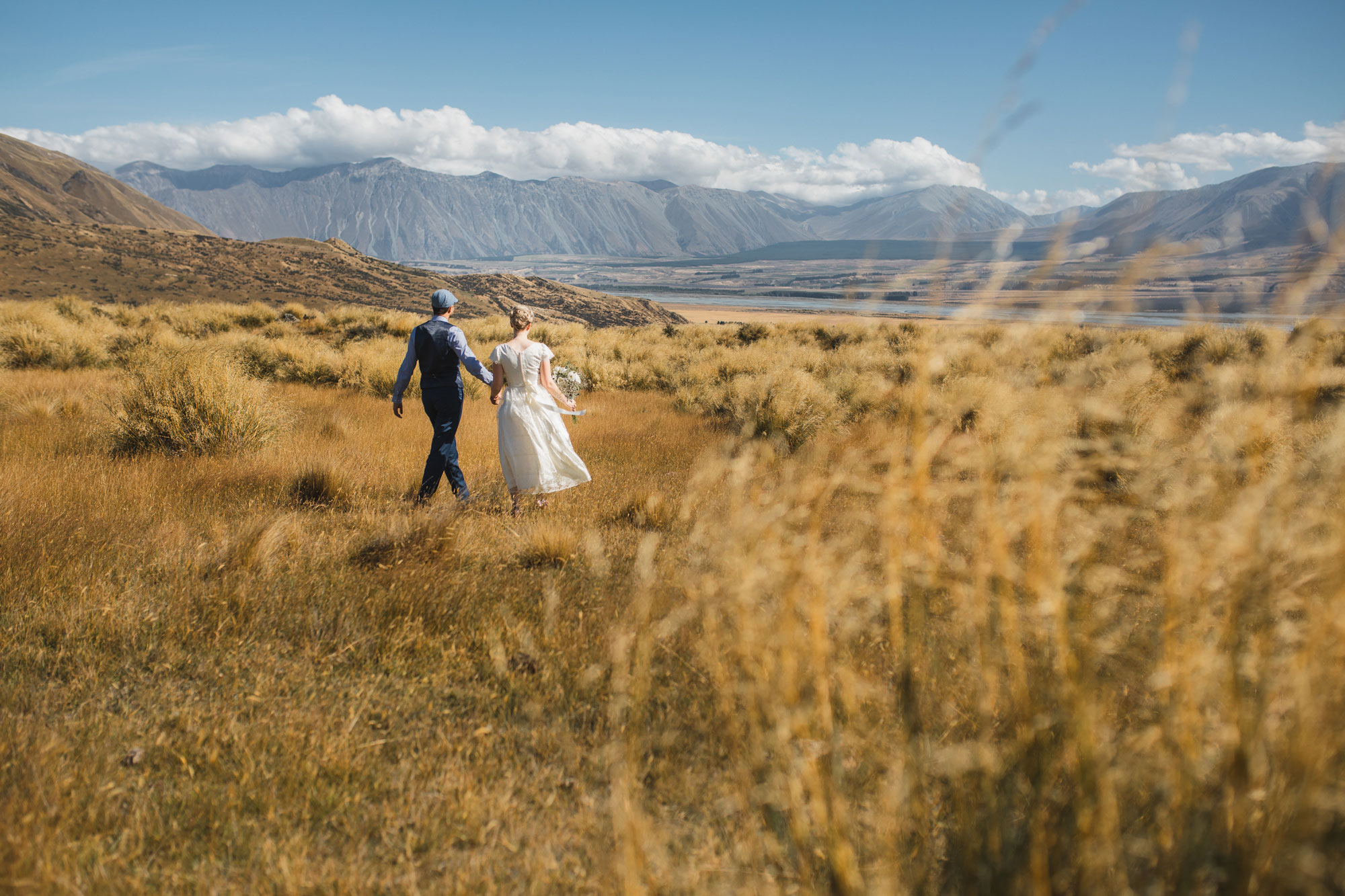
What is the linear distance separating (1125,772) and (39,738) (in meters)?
3.60

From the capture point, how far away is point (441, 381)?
5.93 m

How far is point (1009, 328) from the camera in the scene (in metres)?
2.02

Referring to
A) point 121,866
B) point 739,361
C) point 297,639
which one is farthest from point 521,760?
point 739,361

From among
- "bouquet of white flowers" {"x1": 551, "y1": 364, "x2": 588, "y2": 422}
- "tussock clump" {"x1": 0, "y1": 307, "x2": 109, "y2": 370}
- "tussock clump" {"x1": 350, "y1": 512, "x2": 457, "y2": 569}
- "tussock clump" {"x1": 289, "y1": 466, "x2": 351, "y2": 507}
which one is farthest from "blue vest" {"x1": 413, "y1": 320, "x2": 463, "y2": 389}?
"tussock clump" {"x1": 0, "y1": 307, "x2": 109, "y2": 370}

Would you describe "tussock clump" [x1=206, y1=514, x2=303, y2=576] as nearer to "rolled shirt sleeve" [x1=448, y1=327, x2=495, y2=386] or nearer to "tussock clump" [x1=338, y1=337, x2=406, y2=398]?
"rolled shirt sleeve" [x1=448, y1=327, x2=495, y2=386]

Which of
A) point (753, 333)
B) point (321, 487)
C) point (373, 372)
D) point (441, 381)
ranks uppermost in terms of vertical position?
point (753, 333)

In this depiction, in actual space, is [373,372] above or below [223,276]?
below

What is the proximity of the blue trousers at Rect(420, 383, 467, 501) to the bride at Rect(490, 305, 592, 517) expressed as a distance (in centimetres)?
41

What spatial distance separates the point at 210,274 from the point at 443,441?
2524 inches

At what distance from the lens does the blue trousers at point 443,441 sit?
5855mm

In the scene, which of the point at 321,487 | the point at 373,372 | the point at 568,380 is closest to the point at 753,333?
the point at 373,372

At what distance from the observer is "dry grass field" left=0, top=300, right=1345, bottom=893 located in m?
1.45

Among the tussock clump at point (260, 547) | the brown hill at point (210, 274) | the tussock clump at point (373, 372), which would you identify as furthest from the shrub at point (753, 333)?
the brown hill at point (210, 274)

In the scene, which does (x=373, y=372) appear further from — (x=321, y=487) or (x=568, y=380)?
(x=321, y=487)
